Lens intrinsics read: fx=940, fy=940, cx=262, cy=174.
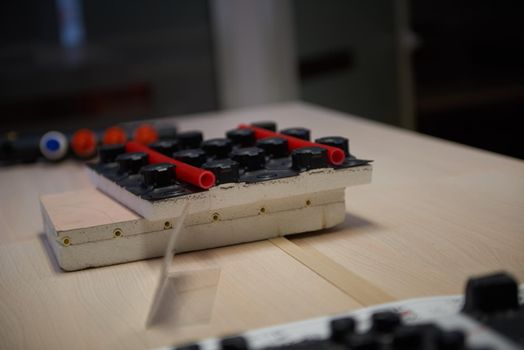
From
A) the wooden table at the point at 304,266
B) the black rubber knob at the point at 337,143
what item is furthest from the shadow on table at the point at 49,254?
the black rubber knob at the point at 337,143

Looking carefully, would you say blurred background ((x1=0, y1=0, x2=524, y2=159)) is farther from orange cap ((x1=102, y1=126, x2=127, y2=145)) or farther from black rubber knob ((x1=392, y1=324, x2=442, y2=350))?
black rubber knob ((x1=392, y1=324, x2=442, y2=350))

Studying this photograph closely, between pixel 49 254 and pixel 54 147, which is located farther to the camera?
pixel 54 147

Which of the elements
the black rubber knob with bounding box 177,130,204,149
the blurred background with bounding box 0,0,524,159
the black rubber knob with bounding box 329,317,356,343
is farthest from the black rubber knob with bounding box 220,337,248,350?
the blurred background with bounding box 0,0,524,159

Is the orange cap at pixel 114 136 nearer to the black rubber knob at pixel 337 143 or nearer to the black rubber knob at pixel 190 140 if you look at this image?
the black rubber knob at pixel 190 140

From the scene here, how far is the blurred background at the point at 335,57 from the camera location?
3.14m

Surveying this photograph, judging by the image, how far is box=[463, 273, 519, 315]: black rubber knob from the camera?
2.38 ft

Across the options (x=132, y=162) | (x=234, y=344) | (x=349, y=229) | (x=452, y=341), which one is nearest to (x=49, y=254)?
(x=132, y=162)

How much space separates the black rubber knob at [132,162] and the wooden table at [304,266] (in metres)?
0.14

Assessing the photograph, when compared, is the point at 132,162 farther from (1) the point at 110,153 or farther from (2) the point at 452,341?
(2) the point at 452,341

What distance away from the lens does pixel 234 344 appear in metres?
0.68

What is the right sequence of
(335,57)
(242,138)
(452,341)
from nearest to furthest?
1. (452,341)
2. (242,138)
3. (335,57)

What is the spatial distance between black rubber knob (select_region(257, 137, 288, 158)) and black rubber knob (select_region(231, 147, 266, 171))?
1.3 inches

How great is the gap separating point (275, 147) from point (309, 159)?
0.26ft

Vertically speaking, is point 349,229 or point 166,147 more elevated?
point 166,147
